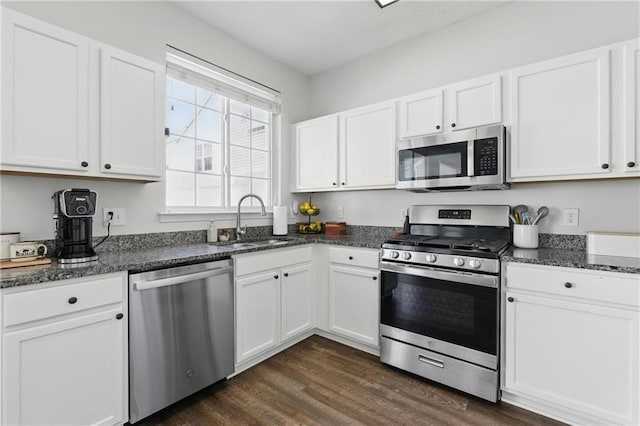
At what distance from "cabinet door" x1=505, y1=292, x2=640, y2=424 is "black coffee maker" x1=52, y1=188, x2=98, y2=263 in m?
2.46

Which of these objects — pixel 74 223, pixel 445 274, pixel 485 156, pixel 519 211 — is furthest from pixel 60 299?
pixel 519 211

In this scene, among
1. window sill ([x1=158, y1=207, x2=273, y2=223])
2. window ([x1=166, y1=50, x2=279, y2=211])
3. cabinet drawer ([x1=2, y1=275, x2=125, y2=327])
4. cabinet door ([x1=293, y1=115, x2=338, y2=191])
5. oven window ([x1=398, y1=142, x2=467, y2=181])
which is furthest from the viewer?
cabinet door ([x1=293, y1=115, x2=338, y2=191])

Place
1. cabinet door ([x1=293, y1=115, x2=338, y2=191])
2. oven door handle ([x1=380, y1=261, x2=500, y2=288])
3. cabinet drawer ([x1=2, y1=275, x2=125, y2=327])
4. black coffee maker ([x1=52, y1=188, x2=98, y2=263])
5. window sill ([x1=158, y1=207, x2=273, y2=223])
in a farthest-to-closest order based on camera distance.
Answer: cabinet door ([x1=293, y1=115, x2=338, y2=191])
window sill ([x1=158, y1=207, x2=273, y2=223])
oven door handle ([x1=380, y1=261, x2=500, y2=288])
black coffee maker ([x1=52, y1=188, x2=98, y2=263])
cabinet drawer ([x1=2, y1=275, x2=125, y2=327])

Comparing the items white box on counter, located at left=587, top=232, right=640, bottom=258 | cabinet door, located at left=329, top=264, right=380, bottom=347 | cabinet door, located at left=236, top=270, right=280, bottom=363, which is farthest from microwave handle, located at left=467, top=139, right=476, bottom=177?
cabinet door, located at left=236, top=270, right=280, bottom=363

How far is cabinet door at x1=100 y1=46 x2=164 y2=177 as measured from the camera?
1.79 meters

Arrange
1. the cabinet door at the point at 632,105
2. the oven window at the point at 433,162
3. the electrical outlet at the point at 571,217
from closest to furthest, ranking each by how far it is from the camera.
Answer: the cabinet door at the point at 632,105 → the electrical outlet at the point at 571,217 → the oven window at the point at 433,162

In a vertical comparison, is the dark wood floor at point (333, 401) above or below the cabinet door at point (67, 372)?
below

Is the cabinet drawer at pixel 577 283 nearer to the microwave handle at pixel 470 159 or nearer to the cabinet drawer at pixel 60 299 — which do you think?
the microwave handle at pixel 470 159

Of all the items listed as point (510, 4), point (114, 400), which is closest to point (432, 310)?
point (114, 400)

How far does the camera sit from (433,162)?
7.80 ft

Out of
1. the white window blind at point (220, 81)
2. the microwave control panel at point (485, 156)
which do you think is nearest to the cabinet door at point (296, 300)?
the microwave control panel at point (485, 156)

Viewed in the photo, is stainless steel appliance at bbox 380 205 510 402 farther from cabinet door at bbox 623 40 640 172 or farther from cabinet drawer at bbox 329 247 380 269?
cabinet door at bbox 623 40 640 172

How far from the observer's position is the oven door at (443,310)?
74.4 inches

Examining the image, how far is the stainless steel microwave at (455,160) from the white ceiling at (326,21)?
3.52 ft
